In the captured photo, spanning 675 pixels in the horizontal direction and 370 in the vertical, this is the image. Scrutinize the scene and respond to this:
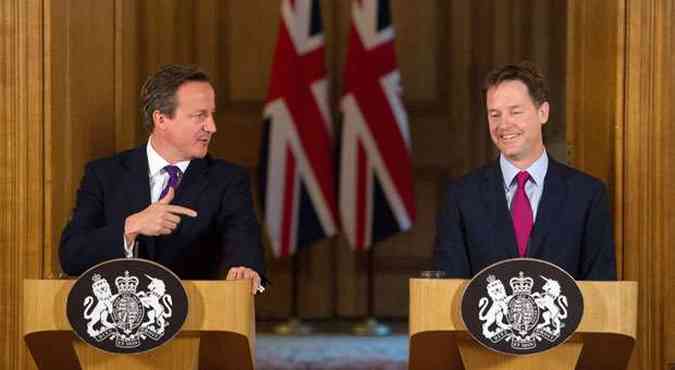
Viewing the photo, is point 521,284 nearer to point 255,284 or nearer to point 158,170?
point 255,284

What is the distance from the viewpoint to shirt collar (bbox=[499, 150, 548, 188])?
388 cm

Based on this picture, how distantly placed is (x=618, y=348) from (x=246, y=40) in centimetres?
384

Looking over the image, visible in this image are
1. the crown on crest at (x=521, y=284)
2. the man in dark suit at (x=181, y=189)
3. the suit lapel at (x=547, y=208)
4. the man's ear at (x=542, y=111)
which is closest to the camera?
the crown on crest at (x=521, y=284)

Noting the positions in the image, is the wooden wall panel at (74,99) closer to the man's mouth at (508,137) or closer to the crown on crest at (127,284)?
the crown on crest at (127,284)

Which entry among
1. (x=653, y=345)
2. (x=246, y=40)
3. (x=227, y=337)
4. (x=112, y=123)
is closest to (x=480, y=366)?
(x=227, y=337)

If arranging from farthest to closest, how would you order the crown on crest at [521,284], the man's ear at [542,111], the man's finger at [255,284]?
the man's ear at [542,111], the man's finger at [255,284], the crown on crest at [521,284]

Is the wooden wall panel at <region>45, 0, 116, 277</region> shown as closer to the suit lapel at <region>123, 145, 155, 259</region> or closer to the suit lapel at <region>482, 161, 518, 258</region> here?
the suit lapel at <region>123, 145, 155, 259</region>

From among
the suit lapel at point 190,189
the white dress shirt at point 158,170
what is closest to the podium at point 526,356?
the suit lapel at point 190,189

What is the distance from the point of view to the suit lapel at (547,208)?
3.79 metres

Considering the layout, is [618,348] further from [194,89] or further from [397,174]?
[397,174]

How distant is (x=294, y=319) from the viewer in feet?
22.1

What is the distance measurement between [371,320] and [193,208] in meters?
2.80

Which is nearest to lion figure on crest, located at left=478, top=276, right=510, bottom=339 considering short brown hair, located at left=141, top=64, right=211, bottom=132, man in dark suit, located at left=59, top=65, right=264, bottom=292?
man in dark suit, located at left=59, top=65, right=264, bottom=292

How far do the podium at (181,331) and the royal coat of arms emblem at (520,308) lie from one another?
56 cm
